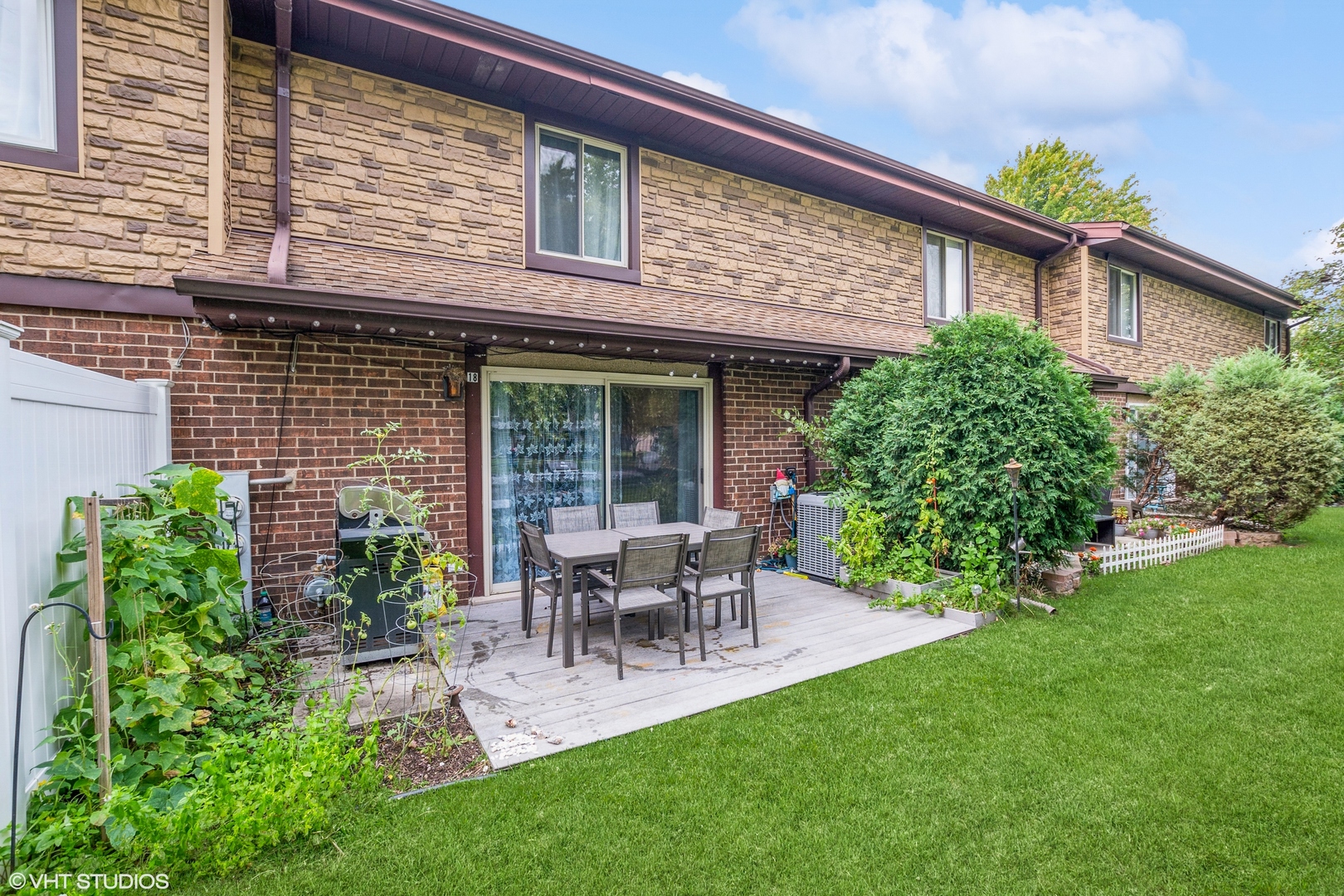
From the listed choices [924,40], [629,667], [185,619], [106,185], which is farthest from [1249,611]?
[924,40]

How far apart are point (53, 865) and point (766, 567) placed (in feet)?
20.5

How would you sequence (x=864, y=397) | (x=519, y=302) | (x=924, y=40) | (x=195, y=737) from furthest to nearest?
(x=924, y=40) < (x=864, y=397) < (x=519, y=302) < (x=195, y=737)

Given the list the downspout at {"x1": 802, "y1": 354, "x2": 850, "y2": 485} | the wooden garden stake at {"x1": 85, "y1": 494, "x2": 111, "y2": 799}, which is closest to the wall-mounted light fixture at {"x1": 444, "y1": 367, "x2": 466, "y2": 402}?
the wooden garden stake at {"x1": 85, "y1": 494, "x2": 111, "y2": 799}

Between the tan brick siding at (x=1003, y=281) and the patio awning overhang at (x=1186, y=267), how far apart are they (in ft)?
3.74

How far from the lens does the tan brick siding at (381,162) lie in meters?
5.00

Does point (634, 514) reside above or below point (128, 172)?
below

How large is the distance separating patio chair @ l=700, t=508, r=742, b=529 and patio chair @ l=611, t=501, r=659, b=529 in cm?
52

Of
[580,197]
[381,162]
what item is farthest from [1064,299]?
[381,162]

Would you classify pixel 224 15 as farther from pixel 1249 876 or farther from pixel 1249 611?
pixel 1249 611

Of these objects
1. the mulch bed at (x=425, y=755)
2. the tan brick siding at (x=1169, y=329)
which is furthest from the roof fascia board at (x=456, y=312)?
the tan brick siding at (x=1169, y=329)

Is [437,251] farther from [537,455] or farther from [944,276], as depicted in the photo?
[944,276]

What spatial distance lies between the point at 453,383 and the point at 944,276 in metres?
8.04

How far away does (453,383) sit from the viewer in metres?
5.53

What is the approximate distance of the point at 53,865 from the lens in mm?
2176
